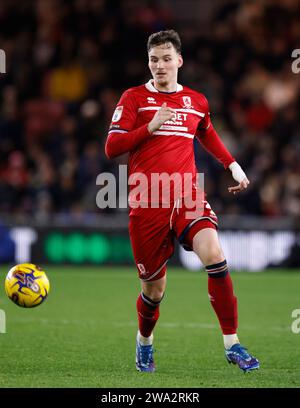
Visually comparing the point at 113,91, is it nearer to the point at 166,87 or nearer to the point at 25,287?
the point at 25,287

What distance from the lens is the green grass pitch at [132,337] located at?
22.7 feet

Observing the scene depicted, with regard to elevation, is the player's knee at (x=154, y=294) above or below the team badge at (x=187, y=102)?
below

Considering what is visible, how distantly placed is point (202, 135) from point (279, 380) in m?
1.98

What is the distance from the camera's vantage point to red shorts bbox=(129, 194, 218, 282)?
23.7 ft

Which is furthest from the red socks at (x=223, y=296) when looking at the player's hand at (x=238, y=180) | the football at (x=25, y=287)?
the football at (x=25, y=287)

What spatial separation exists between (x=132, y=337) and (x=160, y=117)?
9.49 ft

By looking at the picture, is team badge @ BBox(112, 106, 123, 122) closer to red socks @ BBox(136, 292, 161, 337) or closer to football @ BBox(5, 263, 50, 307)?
red socks @ BBox(136, 292, 161, 337)

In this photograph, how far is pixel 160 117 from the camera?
23.0 feet

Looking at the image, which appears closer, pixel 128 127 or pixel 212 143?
pixel 128 127

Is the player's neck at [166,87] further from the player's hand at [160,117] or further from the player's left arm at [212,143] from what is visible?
the player's hand at [160,117]

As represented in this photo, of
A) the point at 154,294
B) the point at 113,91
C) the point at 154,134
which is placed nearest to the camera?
the point at 154,134

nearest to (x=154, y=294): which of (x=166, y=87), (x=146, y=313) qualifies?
(x=146, y=313)

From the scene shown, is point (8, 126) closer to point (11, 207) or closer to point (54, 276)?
point (11, 207)

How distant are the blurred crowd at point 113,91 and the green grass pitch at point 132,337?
2.03m
